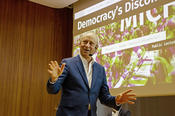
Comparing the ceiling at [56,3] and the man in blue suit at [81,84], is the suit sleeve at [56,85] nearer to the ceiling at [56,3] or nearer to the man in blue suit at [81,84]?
the man in blue suit at [81,84]

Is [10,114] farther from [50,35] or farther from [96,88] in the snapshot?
[96,88]

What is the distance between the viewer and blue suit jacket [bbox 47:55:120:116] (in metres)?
1.66

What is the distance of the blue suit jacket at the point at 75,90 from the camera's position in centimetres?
166

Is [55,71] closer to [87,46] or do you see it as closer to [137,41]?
[87,46]

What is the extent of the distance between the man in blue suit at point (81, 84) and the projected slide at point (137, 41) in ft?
3.92

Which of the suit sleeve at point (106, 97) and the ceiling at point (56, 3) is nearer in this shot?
the suit sleeve at point (106, 97)

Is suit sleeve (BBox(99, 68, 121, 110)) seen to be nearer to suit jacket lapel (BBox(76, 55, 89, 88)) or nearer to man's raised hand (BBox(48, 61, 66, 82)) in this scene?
suit jacket lapel (BBox(76, 55, 89, 88))

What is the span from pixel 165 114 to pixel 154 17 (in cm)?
135

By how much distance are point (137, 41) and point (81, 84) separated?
1.69m

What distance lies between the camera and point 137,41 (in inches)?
125

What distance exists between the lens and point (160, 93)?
280 cm

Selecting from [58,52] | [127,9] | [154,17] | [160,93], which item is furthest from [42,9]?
[160,93]

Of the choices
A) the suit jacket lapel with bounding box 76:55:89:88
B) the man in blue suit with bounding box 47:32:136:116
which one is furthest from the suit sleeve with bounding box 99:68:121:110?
the suit jacket lapel with bounding box 76:55:89:88

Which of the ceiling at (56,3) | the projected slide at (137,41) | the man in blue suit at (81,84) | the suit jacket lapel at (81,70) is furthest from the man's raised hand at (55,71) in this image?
the ceiling at (56,3)
